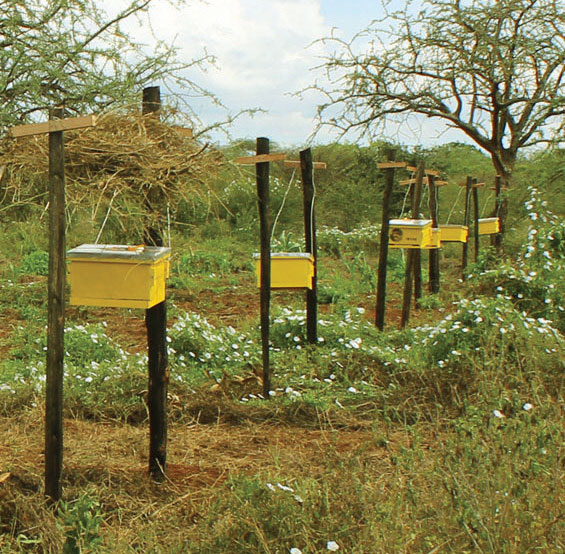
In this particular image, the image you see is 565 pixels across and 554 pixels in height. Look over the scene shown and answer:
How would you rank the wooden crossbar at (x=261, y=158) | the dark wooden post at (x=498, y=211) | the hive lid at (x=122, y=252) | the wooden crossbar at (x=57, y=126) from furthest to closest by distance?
the dark wooden post at (x=498, y=211), the wooden crossbar at (x=261, y=158), the hive lid at (x=122, y=252), the wooden crossbar at (x=57, y=126)

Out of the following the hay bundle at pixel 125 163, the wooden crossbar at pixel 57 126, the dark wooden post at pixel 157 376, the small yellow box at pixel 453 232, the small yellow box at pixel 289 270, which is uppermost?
the wooden crossbar at pixel 57 126

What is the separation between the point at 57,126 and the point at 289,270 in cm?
285

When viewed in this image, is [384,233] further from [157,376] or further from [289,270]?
[157,376]

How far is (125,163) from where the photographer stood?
3227mm

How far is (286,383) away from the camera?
5.61 m

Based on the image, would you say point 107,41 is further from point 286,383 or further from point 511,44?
point 511,44

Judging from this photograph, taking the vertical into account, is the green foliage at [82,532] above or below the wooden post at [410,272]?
below

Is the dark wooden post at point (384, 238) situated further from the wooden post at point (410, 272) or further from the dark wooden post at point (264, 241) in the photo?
the dark wooden post at point (264, 241)

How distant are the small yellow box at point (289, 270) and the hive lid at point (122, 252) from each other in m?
2.26

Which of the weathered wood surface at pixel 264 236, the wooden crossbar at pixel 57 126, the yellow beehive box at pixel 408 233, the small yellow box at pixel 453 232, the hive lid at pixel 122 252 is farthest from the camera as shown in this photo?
the small yellow box at pixel 453 232

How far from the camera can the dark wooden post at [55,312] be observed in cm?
319

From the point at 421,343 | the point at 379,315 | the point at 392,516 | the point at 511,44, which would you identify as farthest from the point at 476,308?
the point at 511,44

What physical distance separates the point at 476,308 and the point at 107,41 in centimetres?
395

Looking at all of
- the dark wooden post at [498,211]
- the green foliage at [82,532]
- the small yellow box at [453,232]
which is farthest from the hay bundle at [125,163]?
the dark wooden post at [498,211]
